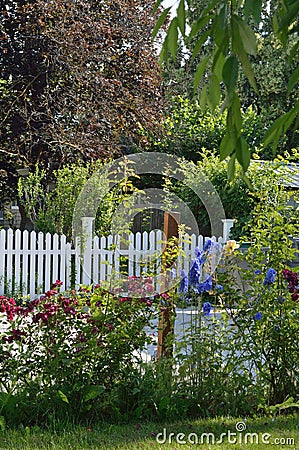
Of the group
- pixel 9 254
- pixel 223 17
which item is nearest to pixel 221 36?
pixel 223 17

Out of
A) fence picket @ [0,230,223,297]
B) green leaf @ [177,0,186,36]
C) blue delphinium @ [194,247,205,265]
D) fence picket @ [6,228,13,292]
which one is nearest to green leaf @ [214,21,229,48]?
green leaf @ [177,0,186,36]

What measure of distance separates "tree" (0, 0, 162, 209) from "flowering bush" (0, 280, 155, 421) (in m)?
7.68

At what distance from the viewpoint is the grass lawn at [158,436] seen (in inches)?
125

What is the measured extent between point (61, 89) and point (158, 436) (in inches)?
359

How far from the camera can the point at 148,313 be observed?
12.8 feet

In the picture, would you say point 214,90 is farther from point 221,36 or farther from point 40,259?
point 40,259

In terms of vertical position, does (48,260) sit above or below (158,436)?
above

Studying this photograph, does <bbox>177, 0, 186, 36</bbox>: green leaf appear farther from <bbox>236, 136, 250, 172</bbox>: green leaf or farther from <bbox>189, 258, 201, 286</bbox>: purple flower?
<bbox>189, 258, 201, 286</bbox>: purple flower

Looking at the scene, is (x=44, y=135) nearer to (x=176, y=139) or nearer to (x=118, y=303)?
(x=176, y=139)

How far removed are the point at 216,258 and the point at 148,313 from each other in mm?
595

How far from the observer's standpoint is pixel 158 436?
3.33 meters

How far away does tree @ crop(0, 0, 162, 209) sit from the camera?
36.5 feet

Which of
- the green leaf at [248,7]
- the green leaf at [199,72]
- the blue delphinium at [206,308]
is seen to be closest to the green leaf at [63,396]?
the blue delphinium at [206,308]

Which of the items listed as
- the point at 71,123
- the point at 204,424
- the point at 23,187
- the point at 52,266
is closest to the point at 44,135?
the point at 71,123
